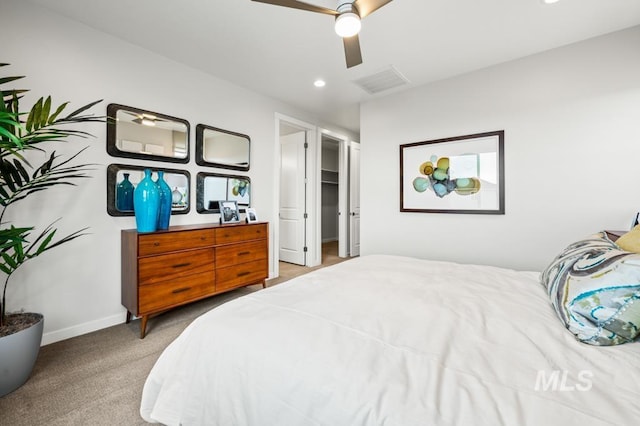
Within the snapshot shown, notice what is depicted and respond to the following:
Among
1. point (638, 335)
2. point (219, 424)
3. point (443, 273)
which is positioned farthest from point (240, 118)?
point (638, 335)

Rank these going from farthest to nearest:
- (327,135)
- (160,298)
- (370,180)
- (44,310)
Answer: (327,135)
(370,180)
(160,298)
(44,310)

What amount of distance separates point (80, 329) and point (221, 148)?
2.21 metres

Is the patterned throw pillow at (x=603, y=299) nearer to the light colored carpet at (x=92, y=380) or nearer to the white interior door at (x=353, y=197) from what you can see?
the light colored carpet at (x=92, y=380)

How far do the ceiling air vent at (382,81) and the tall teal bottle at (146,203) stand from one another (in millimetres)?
2511

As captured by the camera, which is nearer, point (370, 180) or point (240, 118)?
point (240, 118)

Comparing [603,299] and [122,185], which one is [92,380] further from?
[603,299]

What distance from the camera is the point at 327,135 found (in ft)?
16.0

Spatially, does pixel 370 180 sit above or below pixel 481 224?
above

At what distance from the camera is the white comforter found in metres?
0.63

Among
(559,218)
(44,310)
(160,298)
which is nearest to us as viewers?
(44,310)

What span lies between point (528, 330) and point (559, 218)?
2288 millimetres

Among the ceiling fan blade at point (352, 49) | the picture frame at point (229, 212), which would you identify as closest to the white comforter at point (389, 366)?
the ceiling fan blade at point (352, 49)

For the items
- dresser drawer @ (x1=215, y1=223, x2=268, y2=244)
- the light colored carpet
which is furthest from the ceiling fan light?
the light colored carpet

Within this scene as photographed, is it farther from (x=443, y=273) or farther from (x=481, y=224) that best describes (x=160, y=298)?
(x=481, y=224)
